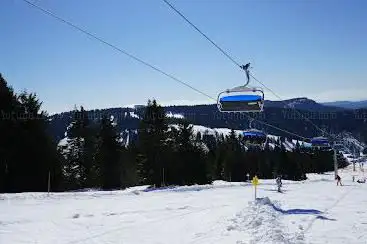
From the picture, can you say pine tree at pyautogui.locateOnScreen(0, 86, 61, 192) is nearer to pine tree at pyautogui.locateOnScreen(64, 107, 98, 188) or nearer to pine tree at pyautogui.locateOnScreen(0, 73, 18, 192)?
pine tree at pyautogui.locateOnScreen(0, 73, 18, 192)

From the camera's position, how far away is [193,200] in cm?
3088

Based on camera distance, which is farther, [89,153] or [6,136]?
[89,153]

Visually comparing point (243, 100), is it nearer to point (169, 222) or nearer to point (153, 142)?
point (169, 222)

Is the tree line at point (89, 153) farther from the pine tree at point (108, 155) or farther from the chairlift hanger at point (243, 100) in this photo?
the chairlift hanger at point (243, 100)

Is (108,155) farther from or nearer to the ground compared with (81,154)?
nearer to the ground

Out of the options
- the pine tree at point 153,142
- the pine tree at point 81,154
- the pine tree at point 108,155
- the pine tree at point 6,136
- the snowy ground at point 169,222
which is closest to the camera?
the snowy ground at point 169,222

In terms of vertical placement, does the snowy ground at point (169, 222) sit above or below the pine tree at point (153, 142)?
below

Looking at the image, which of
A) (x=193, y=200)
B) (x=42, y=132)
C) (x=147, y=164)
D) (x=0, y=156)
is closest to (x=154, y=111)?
(x=147, y=164)

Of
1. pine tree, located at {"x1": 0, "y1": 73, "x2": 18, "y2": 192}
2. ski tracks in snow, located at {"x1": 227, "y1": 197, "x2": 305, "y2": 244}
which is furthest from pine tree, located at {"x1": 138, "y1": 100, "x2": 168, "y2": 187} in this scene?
ski tracks in snow, located at {"x1": 227, "y1": 197, "x2": 305, "y2": 244}

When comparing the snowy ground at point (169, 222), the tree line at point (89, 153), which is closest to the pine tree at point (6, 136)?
the tree line at point (89, 153)

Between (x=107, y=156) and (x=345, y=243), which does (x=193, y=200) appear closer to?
(x=345, y=243)

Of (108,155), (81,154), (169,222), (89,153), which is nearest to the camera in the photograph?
(169,222)

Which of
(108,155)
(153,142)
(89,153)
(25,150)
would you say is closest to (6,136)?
(25,150)

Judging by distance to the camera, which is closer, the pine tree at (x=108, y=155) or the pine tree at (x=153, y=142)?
the pine tree at (x=153, y=142)
